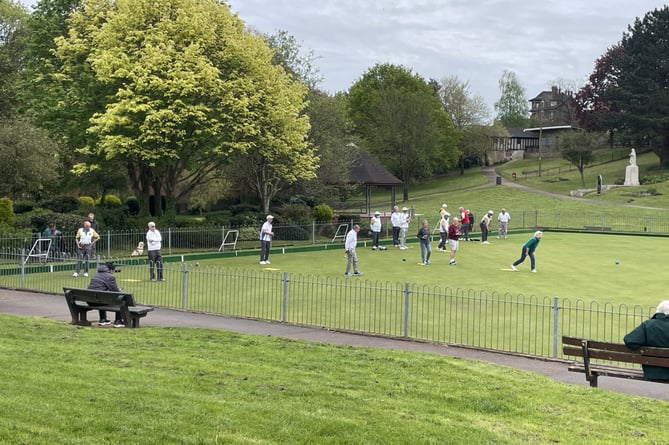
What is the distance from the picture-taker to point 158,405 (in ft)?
22.8

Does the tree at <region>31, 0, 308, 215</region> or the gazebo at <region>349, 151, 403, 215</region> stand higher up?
the tree at <region>31, 0, 308, 215</region>

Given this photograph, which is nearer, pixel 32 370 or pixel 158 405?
pixel 158 405

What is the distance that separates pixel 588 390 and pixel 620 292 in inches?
429

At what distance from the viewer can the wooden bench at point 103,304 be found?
12656mm

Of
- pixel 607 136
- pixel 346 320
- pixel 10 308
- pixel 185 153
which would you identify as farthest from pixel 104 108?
pixel 607 136

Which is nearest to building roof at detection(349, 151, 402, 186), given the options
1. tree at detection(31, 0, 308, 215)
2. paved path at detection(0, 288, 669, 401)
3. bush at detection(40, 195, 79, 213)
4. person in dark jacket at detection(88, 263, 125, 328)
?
tree at detection(31, 0, 308, 215)

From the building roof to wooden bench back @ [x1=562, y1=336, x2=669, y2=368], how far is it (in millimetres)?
36326

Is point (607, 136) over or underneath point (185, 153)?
over

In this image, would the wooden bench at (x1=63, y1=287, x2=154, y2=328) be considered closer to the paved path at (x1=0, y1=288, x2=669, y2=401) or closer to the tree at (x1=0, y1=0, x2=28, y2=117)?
the paved path at (x1=0, y1=288, x2=669, y2=401)

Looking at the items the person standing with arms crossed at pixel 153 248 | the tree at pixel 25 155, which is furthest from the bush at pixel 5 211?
the person standing with arms crossed at pixel 153 248

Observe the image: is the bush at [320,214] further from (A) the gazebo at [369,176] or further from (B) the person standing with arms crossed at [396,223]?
(A) the gazebo at [369,176]

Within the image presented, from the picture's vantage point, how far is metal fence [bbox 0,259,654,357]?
12.9 m

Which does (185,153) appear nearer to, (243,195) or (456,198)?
(243,195)

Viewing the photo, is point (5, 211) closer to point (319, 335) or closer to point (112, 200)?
point (112, 200)
